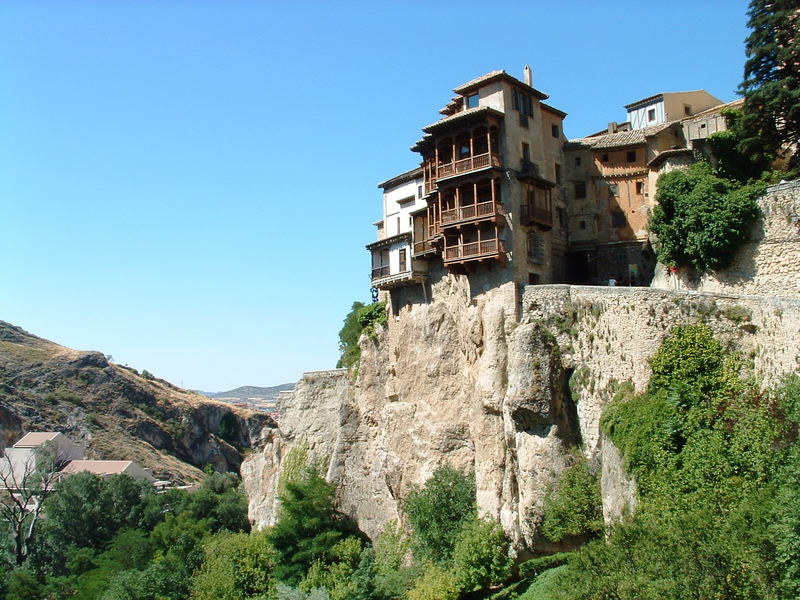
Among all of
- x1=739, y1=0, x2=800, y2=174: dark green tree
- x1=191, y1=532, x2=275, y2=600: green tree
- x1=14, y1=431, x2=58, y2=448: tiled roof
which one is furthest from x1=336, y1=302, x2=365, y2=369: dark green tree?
x1=14, y1=431, x2=58, y2=448: tiled roof

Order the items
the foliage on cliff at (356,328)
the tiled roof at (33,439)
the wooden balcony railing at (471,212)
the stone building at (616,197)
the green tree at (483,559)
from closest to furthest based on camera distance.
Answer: the green tree at (483,559) → the wooden balcony railing at (471,212) → the stone building at (616,197) → the foliage on cliff at (356,328) → the tiled roof at (33,439)

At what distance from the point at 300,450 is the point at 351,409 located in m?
7.56

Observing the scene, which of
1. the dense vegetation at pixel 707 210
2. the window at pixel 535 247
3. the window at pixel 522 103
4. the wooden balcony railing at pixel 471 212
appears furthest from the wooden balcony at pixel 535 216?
the window at pixel 522 103

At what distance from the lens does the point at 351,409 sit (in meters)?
50.9

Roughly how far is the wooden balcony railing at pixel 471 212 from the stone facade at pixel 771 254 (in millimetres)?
10905

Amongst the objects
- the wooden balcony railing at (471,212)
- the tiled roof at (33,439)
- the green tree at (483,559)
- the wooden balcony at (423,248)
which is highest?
the wooden balcony railing at (471,212)

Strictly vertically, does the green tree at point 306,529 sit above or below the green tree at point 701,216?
below

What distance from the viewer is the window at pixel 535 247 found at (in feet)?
132

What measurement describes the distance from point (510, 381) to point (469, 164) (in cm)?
1188

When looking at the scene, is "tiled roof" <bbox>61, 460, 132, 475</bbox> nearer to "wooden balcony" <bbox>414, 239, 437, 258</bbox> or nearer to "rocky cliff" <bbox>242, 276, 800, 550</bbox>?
"rocky cliff" <bbox>242, 276, 800, 550</bbox>

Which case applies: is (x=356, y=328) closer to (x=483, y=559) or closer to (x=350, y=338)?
(x=350, y=338)

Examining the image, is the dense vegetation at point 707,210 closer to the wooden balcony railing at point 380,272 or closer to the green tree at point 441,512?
the green tree at point 441,512

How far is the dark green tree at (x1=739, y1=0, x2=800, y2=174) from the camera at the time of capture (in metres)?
35.7

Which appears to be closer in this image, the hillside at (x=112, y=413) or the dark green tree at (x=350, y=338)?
the dark green tree at (x=350, y=338)
